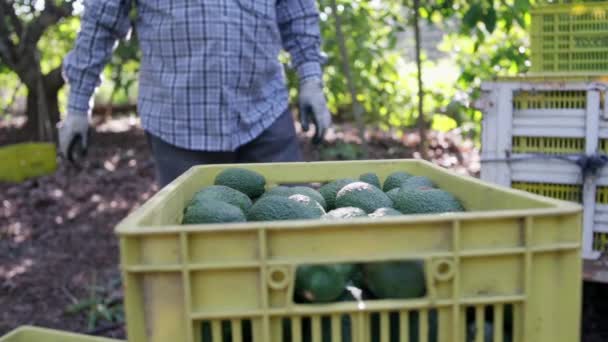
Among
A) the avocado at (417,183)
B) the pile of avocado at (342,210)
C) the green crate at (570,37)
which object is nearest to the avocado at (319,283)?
the pile of avocado at (342,210)

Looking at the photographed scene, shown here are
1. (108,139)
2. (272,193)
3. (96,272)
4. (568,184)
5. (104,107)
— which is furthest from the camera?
(104,107)

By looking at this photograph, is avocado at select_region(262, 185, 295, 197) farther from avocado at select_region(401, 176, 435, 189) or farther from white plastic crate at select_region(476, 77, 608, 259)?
white plastic crate at select_region(476, 77, 608, 259)

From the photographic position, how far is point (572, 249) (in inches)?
42.9

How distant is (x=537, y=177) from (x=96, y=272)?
2954 millimetres

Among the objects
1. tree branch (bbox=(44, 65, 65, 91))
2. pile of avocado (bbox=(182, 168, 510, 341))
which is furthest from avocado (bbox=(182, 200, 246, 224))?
tree branch (bbox=(44, 65, 65, 91))

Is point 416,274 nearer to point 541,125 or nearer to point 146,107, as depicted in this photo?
point 541,125

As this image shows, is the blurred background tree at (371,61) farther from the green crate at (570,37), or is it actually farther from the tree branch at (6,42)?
the green crate at (570,37)

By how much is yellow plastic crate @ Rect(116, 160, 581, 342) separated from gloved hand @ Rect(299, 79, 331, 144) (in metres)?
2.05

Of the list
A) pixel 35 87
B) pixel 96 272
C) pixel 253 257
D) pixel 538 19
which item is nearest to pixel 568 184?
pixel 538 19

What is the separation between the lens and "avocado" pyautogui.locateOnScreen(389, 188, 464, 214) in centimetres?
136

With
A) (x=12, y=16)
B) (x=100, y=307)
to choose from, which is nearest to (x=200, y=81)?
(x=100, y=307)

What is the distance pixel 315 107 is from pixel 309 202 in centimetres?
174

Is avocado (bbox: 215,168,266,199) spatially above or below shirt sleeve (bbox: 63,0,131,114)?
below

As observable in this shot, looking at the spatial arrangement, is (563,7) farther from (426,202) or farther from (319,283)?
(319,283)
